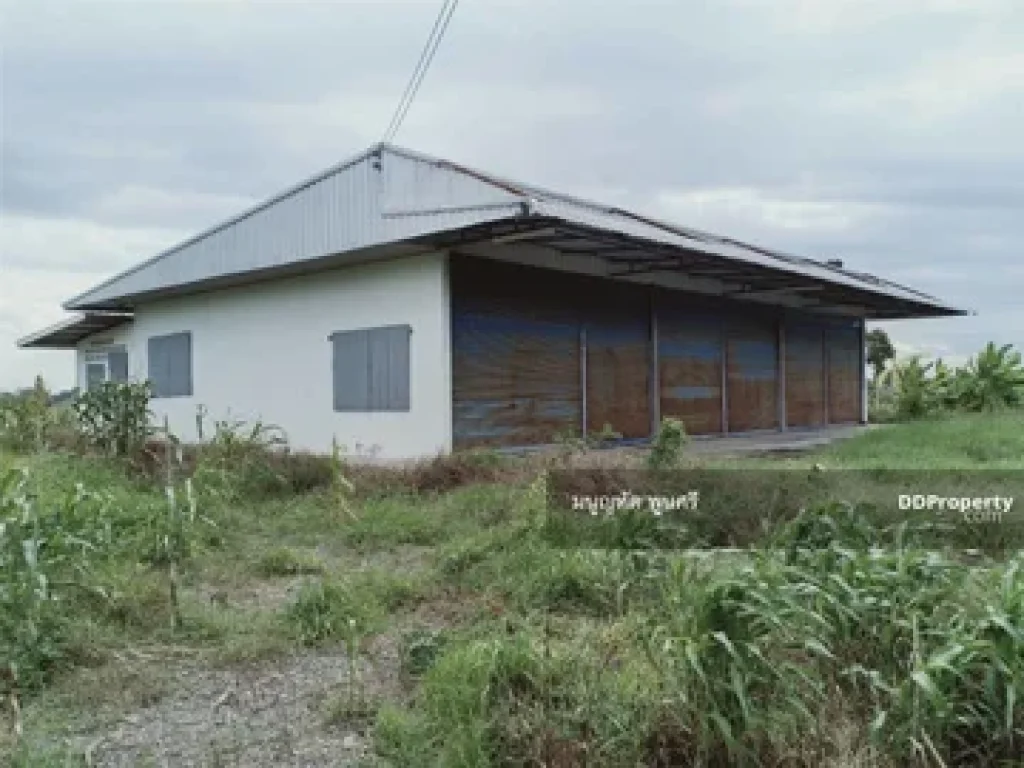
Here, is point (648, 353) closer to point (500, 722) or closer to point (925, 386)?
point (500, 722)

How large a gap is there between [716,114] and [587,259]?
234 cm

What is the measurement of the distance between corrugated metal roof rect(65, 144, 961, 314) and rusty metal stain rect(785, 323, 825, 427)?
235cm

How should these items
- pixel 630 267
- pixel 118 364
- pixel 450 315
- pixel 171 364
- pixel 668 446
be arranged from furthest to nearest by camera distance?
pixel 118 364
pixel 171 364
pixel 630 267
pixel 450 315
pixel 668 446

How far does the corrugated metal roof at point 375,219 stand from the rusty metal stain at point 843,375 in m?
3.64

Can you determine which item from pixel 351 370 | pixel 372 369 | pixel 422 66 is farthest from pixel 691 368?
pixel 422 66

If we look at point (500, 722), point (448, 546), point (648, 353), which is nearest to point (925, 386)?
point (648, 353)

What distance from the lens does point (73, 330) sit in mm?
16875

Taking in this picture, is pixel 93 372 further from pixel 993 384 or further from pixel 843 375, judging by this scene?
pixel 993 384

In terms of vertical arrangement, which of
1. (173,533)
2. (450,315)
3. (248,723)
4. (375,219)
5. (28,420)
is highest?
(375,219)

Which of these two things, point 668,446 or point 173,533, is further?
point 668,446

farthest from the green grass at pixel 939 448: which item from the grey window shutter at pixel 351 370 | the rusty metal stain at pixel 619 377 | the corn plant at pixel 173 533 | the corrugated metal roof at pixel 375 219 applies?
the corn plant at pixel 173 533

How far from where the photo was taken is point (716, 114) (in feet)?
34.5

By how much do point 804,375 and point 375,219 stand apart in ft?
31.3

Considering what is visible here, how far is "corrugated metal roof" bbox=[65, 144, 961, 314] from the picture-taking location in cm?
843
